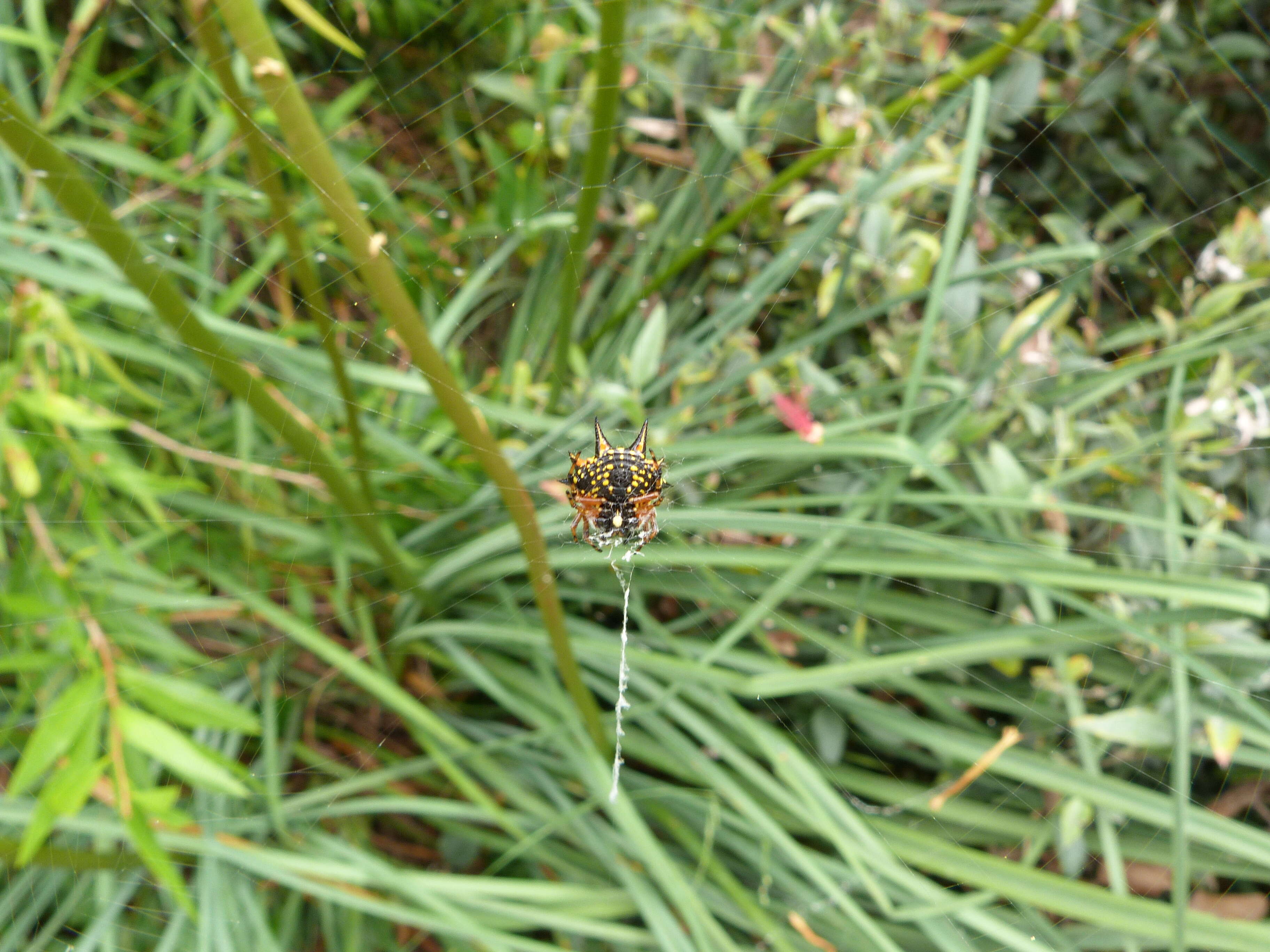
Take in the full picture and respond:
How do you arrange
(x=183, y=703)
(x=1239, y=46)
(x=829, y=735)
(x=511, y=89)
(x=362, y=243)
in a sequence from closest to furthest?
(x=362, y=243)
(x=183, y=703)
(x=829, y=735)
(x=1239, y=46)
(x=511, y=89)

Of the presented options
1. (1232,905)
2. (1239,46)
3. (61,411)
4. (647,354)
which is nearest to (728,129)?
(647,354)

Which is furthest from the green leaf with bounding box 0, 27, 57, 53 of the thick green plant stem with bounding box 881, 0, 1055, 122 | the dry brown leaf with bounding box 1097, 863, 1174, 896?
the dry brown leaf with bounding box 1097, 863, 1174, 896

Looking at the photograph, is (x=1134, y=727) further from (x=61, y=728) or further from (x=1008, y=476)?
(x=61, y=728)

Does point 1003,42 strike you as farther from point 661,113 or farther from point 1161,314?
point 661,113

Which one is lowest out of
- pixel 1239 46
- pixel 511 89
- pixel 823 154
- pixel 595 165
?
pixel 595 165

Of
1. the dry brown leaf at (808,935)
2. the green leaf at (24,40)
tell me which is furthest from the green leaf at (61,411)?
the dry brown leaf at (808,935)

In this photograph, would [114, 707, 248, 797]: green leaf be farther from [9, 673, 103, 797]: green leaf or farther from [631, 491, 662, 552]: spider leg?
[631, 491, 662, 552]: spider leg

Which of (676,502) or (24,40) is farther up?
(24,40)

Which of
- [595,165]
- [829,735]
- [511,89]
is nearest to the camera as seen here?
[595,165]
